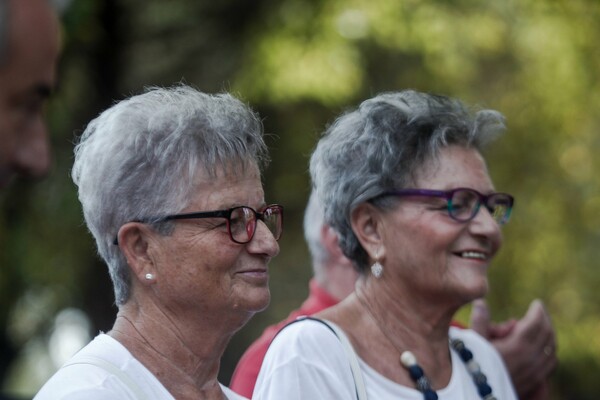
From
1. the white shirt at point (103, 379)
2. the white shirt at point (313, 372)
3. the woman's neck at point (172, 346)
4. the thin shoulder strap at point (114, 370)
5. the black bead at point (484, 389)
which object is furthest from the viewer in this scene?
the black bead at point (484, 389)

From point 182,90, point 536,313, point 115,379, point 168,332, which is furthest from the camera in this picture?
point 536,313

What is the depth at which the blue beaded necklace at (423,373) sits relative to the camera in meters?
3.49

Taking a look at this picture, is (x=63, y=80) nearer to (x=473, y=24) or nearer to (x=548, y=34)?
(x=473, y=24)

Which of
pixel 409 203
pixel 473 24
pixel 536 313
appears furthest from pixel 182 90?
pixel 473 24

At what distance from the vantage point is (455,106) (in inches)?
153

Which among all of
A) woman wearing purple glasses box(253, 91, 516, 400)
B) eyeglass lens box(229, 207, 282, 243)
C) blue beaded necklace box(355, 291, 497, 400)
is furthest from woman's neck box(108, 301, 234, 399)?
blue beaded necklace box(355, 291, 497, 400)

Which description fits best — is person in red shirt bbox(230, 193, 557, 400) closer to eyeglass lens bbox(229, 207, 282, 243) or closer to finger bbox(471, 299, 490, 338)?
finger bbox(471, 299, 490, 338)

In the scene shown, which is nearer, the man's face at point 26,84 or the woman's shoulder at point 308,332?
the man's face at point 26,84

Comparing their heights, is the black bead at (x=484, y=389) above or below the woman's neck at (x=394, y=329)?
below

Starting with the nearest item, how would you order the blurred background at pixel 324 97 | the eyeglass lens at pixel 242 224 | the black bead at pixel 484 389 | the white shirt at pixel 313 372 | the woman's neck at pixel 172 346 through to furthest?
the woman's neck at pixel 172 346 → the eyeglass lens at pixel 242 224 → the white shirt at pixel 313 372 → the black bead at pixel 484 389 → the blurred background at pixel 324 97

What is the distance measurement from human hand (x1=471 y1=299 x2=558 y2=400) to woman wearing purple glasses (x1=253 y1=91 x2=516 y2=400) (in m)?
0.40

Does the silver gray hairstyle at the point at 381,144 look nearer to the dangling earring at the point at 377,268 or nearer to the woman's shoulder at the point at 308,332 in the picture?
the dangling earring at the point at 377,268

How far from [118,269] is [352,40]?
8.34m

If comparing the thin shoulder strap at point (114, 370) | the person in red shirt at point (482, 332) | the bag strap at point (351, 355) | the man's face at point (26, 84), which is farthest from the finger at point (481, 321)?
the man's face at point (26, 84)
